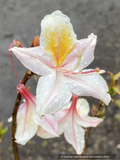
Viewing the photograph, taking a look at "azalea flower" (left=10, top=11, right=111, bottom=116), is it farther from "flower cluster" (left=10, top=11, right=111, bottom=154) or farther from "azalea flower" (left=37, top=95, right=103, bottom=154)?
"azalea flower" (left=37, top=95, right=103, bottom=154)

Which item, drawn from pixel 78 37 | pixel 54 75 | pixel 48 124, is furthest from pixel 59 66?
pixel 78 37

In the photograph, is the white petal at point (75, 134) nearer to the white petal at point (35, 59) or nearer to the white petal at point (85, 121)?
→ the white petal at point (85, 121)

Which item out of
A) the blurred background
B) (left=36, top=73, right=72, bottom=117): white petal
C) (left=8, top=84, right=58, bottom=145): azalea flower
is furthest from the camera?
the blurred background

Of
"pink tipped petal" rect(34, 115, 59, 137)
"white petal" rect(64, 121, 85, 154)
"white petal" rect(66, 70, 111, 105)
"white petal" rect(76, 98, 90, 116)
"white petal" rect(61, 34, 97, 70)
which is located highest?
"white petal" rect(61, 34, 97, 70)

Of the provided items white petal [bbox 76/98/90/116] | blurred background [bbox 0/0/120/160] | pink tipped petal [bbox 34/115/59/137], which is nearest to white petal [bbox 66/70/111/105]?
pink tipped petal [bbox 34/115/59/137]

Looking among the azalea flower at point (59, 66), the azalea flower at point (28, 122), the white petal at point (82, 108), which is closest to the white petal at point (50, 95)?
the azalea flower at point (59, 66)

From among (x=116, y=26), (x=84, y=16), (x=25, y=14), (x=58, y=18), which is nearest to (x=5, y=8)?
(x=25, y=14)
